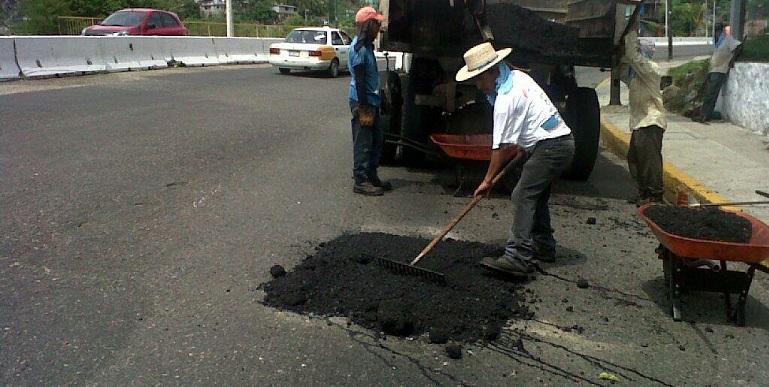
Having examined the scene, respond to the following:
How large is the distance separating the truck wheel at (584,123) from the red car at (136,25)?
1677 cm

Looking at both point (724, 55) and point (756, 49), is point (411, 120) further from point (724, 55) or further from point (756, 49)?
point (756, 49)

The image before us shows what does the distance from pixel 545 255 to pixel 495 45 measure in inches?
95.4

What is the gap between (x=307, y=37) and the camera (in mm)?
21734

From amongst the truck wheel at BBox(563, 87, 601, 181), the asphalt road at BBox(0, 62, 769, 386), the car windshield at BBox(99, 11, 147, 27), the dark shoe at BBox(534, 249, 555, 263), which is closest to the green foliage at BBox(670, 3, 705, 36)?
the car windshield at BBox(99, 11, 147, 27)

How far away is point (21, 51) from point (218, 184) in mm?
11028

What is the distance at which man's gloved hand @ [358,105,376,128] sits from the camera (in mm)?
7602

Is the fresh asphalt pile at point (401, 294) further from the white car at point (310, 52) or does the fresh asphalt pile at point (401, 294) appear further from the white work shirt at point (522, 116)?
the white car at point (310, 52)

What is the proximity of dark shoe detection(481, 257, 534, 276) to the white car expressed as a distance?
52.6 feet

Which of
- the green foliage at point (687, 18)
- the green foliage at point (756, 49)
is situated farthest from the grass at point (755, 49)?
the green foliage at point (687, 18)

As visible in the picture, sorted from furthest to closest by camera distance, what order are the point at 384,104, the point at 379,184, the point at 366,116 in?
1. the point at 384,104
2. the point at 379,184
3. the point at 366,116

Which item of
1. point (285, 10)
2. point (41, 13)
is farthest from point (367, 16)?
point (285, 10)

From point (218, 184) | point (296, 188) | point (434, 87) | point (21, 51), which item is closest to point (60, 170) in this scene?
point (218, 184)

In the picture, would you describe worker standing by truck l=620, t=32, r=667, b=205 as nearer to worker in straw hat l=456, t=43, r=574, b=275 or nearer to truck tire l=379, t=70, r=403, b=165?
worker in straw hat l=456, t=43, r=574, b=275

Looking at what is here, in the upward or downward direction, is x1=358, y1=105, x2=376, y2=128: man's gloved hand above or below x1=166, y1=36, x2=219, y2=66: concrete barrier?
below
